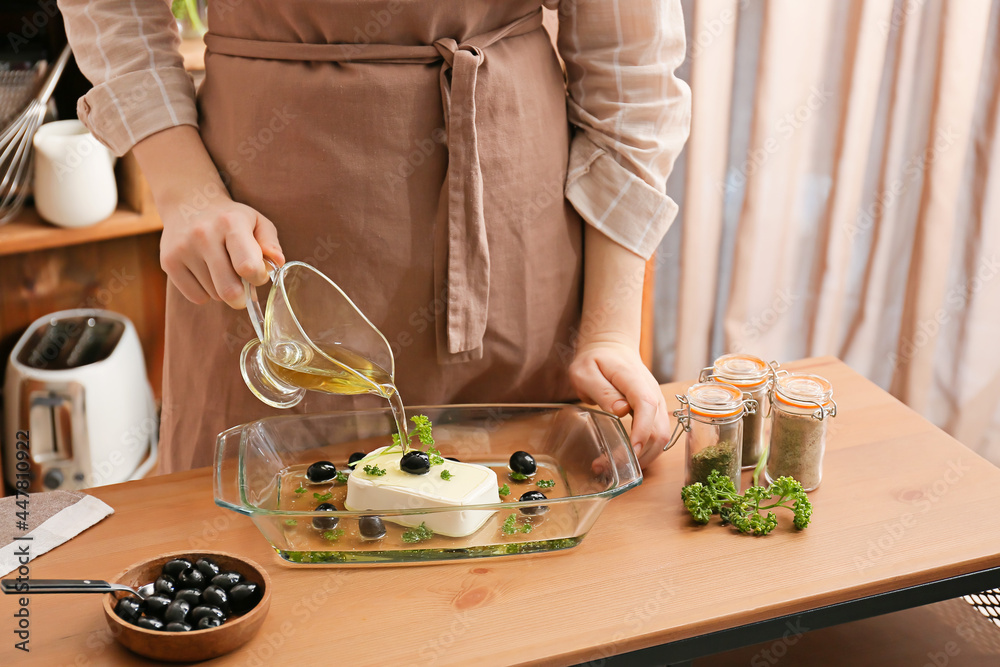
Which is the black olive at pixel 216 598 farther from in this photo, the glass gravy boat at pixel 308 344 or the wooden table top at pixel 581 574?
the glass gravy boat at pixel 308 344

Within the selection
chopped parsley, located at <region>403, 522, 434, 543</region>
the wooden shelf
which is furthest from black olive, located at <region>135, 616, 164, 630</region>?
the wooden shelf

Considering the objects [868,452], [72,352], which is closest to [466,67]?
[868,452]

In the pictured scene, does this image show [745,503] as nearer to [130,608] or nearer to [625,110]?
[625,110]

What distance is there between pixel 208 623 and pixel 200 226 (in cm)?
39

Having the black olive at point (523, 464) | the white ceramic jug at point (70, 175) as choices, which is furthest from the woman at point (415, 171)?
the white ceramic jug at point (70, 175)

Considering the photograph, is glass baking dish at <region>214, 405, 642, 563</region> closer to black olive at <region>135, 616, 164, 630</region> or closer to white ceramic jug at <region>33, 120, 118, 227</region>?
black olive at <region>135, 616, 164, 630</region>

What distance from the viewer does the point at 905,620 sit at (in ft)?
3.66

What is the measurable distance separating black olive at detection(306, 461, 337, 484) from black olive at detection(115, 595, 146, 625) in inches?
9.7

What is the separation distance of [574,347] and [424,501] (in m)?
0.39

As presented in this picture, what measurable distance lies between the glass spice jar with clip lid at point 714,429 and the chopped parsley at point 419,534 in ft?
1.00

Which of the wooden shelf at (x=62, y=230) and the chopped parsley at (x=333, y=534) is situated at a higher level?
the wooden shelf at (x=62, y=230)

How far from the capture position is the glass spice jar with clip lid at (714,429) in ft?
3.14

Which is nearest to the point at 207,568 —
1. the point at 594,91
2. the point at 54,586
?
the point at 54,586

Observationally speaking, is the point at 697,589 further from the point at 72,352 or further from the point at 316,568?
the point at 72,352
